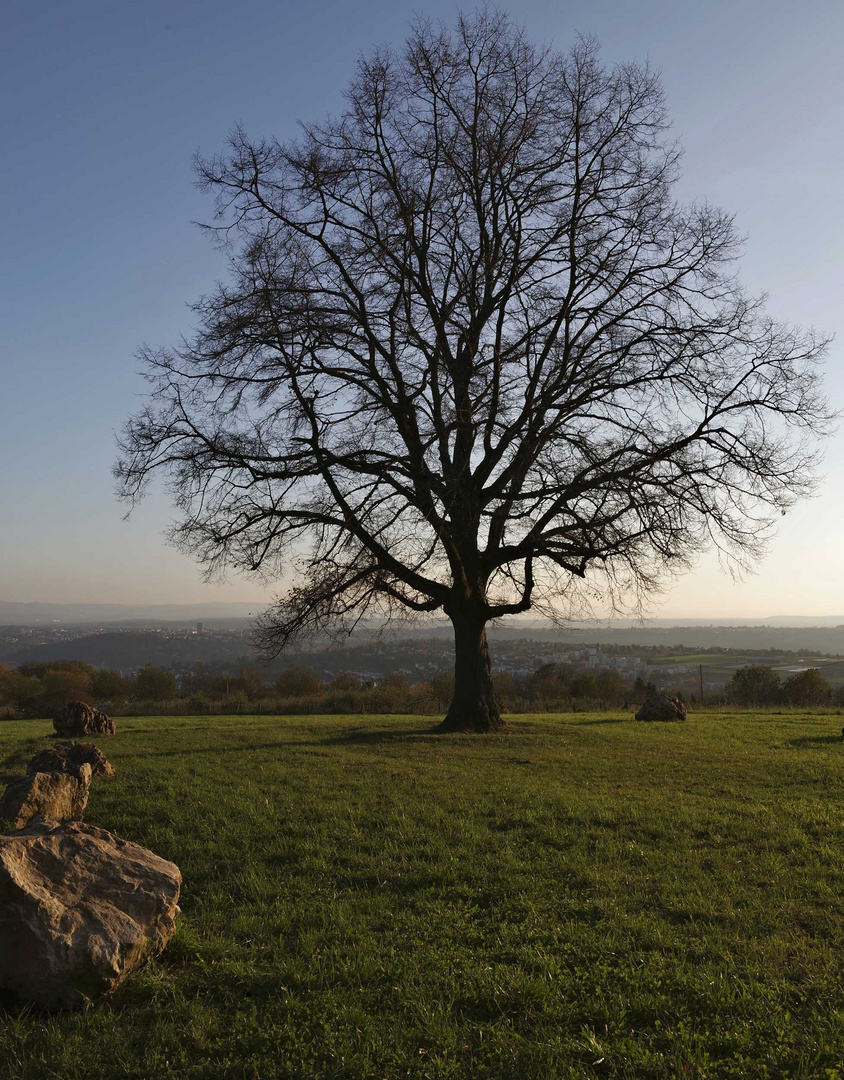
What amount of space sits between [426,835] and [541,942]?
109 inches

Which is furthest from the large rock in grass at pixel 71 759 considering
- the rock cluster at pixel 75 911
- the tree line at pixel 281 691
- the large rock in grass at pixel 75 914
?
the tree line at pixel 281 691

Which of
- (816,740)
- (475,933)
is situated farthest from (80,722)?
(816,740)

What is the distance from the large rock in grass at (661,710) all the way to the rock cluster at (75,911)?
1880cm

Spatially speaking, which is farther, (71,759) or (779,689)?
(779,689)

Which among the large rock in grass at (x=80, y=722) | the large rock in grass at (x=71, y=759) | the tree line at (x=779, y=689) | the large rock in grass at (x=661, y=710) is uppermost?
the large rock in grass at (x=71, y=759)

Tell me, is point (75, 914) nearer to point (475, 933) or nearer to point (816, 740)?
point (475, 933)

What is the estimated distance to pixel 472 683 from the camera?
18.0 m

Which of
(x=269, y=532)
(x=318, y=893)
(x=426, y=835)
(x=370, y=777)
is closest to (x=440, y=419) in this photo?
(x=269, y=532)

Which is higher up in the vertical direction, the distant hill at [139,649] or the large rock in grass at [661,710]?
the large rock in grass at [661,710]

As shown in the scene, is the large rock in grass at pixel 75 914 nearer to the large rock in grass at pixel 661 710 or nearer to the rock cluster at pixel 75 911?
the rock cluster at pixel 75 911

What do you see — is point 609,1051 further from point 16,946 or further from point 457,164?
point 457,164

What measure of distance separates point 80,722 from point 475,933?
15102 millimetres

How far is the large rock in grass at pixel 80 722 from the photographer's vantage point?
17.4 metres

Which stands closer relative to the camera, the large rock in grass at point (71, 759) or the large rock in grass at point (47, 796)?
the large rock in grass at point (47, 796)
